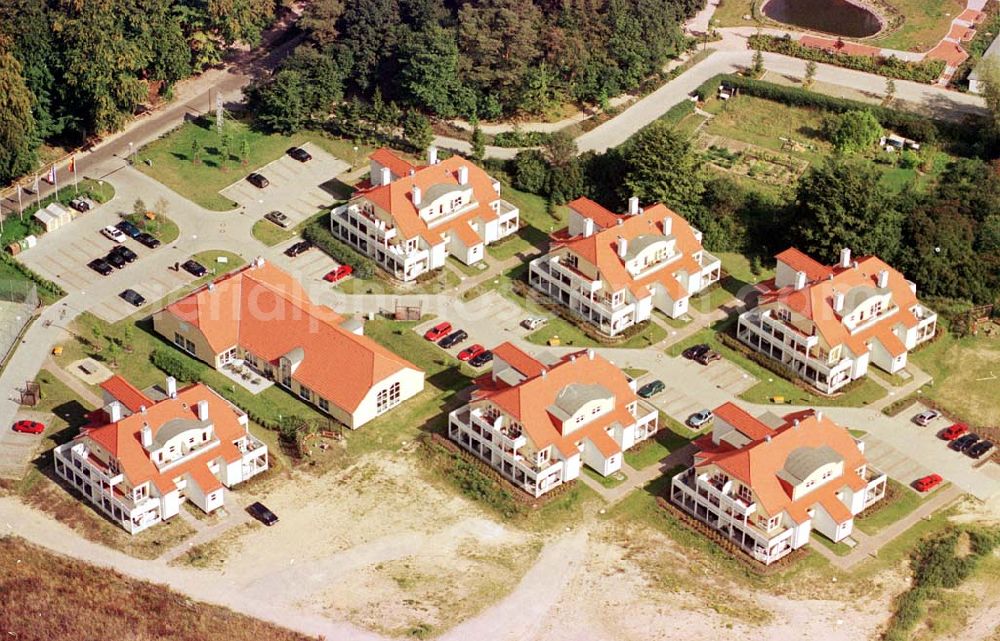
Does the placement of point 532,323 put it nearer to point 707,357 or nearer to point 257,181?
point 707,357

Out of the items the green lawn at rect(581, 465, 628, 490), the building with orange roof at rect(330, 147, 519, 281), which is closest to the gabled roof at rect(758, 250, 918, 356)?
the green lawn at rect(581, 465, 628, 490)

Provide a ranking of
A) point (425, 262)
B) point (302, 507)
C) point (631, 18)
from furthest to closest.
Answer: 1. point (631, 18)
2. point (425, 262)
3. point (302, 507)

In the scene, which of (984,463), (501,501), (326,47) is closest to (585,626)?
(501,501)

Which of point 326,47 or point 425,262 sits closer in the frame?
point 425,262

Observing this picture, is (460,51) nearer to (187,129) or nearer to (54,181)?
(187,129)

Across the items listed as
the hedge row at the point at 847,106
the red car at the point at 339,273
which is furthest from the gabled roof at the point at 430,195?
the hedge row at the point at 847,106

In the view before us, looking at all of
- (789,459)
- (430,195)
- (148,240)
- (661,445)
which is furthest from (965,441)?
(148,240)

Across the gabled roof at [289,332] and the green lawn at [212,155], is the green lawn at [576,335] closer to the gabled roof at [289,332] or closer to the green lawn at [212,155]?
the gabled roof at [289,332]
